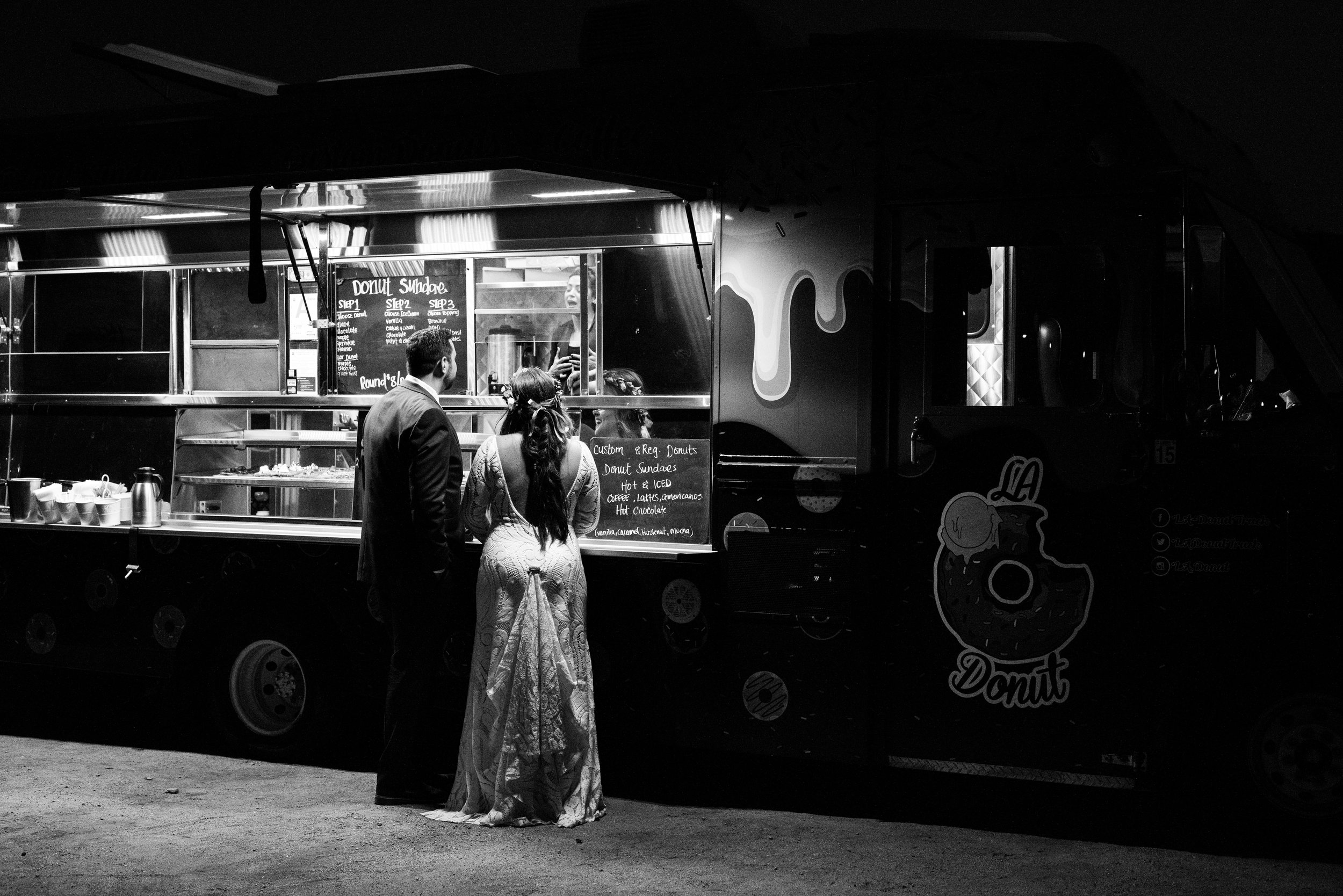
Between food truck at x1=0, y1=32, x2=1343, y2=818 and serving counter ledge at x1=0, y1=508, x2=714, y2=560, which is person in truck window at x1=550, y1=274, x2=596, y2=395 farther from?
serving counter ledge at x1=0, y1=508, x2=714, y2=560

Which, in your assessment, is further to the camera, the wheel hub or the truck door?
the wheel hub

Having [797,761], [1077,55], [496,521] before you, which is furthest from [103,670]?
[1077,55]

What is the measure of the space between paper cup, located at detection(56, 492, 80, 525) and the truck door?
13.8 feet

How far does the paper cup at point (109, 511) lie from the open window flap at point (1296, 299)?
529cm

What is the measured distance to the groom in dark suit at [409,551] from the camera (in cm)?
617

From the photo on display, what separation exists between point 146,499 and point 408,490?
1866mm

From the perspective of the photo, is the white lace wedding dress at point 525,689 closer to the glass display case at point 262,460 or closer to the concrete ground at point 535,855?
the concrete ground at point 535,855

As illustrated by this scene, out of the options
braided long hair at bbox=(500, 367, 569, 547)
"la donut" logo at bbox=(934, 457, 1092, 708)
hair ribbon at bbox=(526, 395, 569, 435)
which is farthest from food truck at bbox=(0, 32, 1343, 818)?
hair ribbon at bbox=(526, 395, 569, 435)

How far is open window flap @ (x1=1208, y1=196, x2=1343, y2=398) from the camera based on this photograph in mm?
5578

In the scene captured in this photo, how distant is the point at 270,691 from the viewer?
721 centimetres

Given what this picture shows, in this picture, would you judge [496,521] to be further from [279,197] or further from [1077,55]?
[1077,55]

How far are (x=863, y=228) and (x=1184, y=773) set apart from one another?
240 centimetres

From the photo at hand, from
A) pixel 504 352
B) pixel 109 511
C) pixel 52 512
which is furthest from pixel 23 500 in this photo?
pixel 504 352

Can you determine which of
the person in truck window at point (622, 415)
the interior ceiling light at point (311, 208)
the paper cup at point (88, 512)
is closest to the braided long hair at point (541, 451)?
the person in truck window at point (622, 415)
